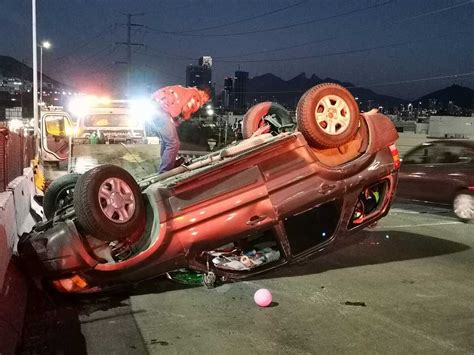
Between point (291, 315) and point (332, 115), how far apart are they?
77.8 inches

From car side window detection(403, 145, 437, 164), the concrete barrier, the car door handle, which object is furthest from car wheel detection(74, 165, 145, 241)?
car side window detection(403, 145, 437, 164)

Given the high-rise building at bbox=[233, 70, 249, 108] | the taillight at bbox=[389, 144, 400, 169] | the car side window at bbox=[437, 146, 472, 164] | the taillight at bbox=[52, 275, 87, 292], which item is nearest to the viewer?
the taillight at bbox=[52, 275, 87, 292]

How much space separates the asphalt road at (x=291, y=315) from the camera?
4047 mm

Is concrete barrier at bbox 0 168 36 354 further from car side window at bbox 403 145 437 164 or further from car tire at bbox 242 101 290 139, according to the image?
car side window at bbox 403 145 437 164

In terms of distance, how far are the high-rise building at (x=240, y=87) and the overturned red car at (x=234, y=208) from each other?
100 meters

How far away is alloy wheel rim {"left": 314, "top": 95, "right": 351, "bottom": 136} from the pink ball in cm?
167

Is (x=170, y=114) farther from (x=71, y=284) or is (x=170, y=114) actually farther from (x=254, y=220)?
(x=71, y=284)

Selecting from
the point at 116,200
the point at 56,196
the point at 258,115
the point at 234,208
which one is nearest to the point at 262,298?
the point at 234,208

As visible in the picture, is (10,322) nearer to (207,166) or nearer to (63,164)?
(207,166)

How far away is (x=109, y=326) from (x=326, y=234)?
2.31m

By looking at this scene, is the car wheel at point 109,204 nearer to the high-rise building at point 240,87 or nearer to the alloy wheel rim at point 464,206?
the alloy wheel rim at point 464,206

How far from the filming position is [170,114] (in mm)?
6695

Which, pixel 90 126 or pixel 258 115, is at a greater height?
pixel 258 115

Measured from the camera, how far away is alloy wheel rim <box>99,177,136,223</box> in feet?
15.0
